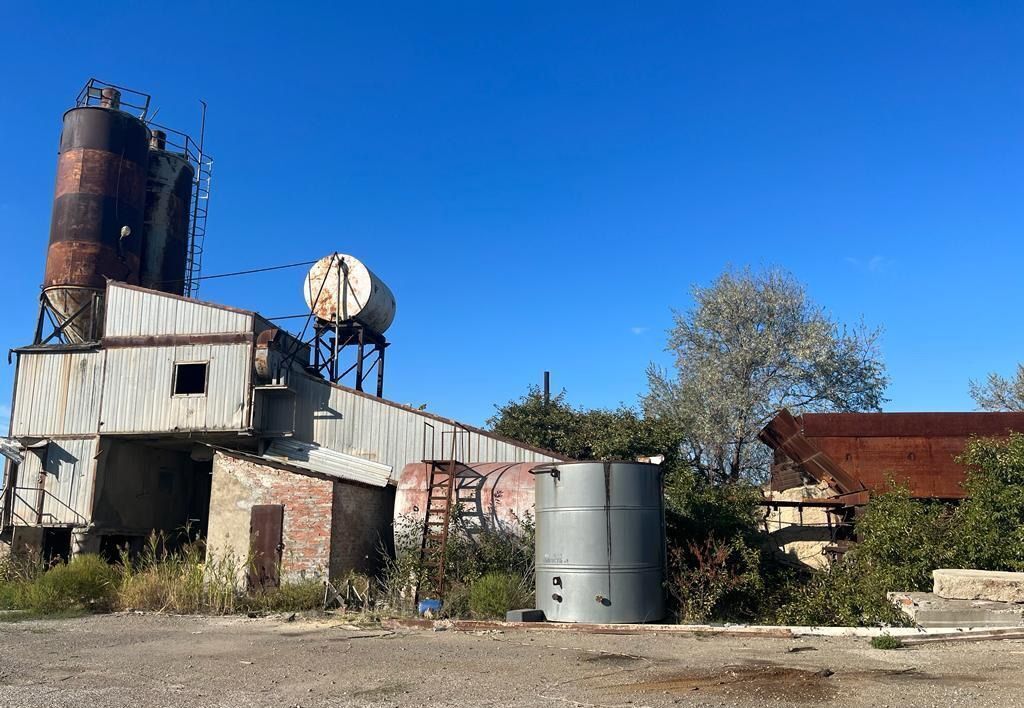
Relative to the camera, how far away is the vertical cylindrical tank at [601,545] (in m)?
12.0

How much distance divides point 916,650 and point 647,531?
444cm

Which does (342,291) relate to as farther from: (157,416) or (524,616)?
(524,616)

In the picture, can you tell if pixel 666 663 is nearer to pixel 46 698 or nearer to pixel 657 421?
pixel 46 698

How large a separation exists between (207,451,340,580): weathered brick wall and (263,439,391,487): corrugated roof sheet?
2910 millimetres

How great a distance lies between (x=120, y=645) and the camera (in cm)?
1044

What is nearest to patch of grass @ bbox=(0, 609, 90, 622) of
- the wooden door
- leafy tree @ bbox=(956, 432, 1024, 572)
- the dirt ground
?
→ the dirt ground

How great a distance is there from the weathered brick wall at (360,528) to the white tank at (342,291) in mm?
7636

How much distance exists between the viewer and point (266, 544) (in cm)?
1661

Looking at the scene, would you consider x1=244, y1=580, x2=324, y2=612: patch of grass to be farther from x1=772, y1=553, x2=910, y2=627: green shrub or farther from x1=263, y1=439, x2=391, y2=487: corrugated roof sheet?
x1=772, y1=553, x2=910, y2=627: green shrub

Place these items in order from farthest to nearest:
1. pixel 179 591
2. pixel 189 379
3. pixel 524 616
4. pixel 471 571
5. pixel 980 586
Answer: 1. pixel 189 379
2. pixel 471 571
3. pixel 179 591
4. pixel 524 616
5. pixel 980 586

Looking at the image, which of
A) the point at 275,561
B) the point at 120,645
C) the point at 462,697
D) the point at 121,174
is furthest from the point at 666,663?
the point at 121,174

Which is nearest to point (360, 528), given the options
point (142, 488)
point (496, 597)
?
point (496, 597)

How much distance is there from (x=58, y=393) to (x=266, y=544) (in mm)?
9756

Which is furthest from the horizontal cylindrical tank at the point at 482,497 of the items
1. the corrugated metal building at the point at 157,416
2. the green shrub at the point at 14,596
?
the green shrub at the point at 14,596
